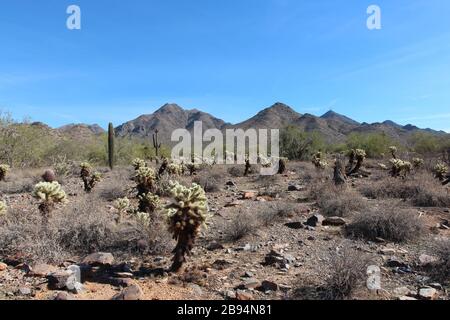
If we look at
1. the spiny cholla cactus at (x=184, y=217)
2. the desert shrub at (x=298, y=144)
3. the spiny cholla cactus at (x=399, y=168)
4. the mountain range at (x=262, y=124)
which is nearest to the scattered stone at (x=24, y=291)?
the spiny cholla cactus at (x=184, y=217)

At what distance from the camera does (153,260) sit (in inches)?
257

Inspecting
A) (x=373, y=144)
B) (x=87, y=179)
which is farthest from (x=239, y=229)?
(x=373, y=144)

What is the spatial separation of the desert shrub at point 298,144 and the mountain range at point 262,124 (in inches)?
1098

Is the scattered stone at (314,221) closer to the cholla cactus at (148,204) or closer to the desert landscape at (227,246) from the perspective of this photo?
the desert landscape at (227,246)

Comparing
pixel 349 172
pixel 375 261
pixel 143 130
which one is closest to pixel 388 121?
pixel 143 130

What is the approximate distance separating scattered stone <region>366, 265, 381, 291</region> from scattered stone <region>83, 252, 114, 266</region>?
12.5 ft

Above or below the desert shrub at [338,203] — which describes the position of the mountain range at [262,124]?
above

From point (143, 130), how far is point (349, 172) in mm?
93624

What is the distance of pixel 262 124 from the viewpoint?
76.6 m

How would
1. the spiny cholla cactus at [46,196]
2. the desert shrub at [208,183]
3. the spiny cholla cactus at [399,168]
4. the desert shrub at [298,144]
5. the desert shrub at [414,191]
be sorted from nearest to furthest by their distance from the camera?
the spiny cholla cactus at [46,196], the desert shrub at [414,191], the desert shrub at [208,183], the spiny cholla cactus at [399,168], the desert shrub at [298,144]

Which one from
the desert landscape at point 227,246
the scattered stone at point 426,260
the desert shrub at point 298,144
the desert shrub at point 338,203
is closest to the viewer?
the desert landscape at point 227,246

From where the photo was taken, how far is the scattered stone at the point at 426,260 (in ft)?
19.9

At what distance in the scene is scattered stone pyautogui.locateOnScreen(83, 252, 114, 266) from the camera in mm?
6070
